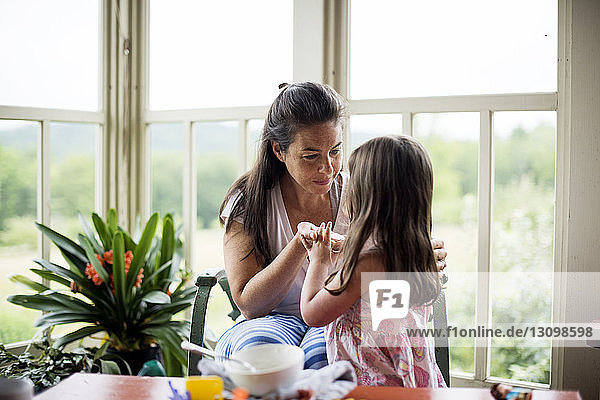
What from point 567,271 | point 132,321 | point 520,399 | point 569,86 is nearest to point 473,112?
point 569,86

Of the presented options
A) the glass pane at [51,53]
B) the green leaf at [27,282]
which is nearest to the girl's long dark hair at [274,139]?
the green leaf at [27,282]

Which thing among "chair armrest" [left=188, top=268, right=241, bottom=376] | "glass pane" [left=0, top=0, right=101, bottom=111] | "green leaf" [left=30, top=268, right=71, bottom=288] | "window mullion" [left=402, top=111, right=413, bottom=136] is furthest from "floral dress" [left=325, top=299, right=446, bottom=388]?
"glass pane" [left=0, top=0, right=101, bottom=111]

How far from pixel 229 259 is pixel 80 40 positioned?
1.47 meters

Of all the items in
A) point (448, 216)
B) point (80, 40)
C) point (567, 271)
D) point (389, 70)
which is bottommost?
point (567, 271)

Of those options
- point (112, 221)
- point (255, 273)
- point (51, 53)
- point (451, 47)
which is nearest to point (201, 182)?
point (112, 221)

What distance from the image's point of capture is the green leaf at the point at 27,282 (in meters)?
2.61

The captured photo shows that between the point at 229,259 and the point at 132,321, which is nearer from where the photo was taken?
the point at 229,259

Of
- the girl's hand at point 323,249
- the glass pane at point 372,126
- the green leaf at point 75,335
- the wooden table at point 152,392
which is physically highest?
the glass pane at point 372,126

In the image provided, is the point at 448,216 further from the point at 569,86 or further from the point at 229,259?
the point at 229,259

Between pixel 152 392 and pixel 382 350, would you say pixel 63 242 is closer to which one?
pixel 152 392

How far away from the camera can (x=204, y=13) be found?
281 cm

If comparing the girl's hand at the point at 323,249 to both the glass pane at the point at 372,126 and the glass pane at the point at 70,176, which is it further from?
the glass pane at the point at 70,176

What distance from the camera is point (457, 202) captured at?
7.50ft

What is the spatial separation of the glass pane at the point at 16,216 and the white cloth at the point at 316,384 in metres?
1.70
